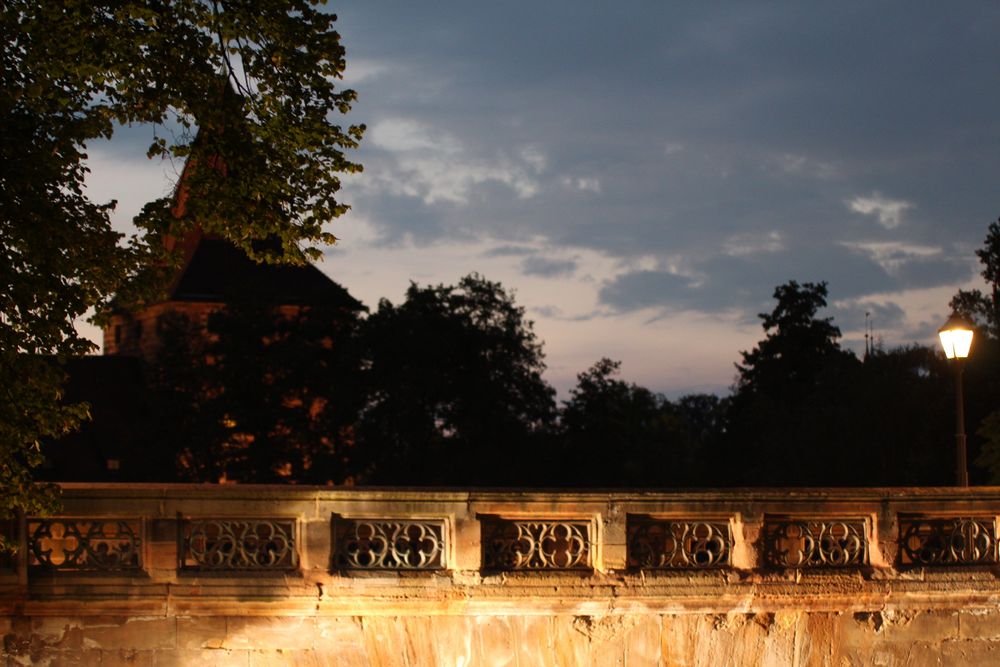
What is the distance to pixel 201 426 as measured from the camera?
5481cm

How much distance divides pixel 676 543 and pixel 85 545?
4197 mm

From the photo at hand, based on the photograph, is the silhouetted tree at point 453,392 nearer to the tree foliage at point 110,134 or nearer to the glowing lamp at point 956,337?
the glowing lamp at point 956,337

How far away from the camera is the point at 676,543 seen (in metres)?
10.7

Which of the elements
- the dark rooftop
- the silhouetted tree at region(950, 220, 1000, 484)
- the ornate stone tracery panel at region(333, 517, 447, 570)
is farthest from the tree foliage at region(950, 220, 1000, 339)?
the ornate stone tracery panel at region(333, 517, 447, 570)

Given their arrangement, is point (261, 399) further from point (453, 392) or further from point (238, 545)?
point (238, 545)

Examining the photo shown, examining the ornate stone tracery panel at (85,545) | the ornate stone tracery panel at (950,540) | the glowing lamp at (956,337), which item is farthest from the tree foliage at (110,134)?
the glowing lamp at (956,337)

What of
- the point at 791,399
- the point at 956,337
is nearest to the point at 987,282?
the point at 791,399

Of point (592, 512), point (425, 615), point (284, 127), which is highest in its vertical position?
point (284, 127)

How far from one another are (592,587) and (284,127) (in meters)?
3.95

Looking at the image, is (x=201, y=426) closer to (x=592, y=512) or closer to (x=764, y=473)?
(x=764, y=473)

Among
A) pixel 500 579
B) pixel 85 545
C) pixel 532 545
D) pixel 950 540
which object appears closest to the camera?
pixel 85 545

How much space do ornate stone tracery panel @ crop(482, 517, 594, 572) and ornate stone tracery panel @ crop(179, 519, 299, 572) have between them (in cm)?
140

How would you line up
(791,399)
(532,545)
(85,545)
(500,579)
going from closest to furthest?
(85,545), (500,579), (532,545), (791,399)

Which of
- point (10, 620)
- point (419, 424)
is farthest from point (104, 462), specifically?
point (10, 620)
